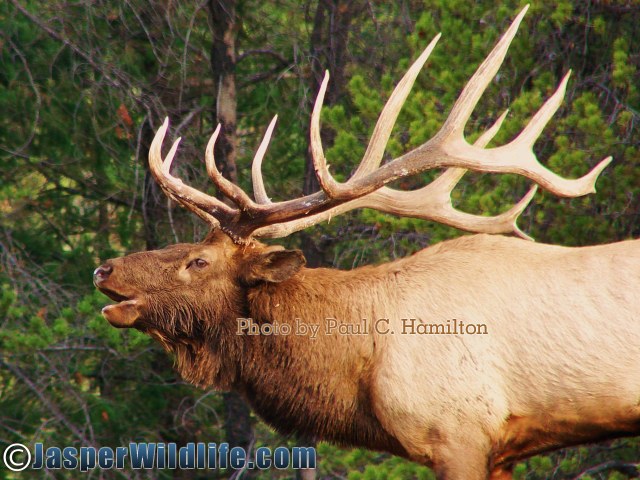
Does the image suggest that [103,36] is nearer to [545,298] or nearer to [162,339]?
[162,339]

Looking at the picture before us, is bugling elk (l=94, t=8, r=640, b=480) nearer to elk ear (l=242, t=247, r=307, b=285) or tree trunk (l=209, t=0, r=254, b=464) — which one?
elk ear (l=242, t=247, r=307, b=285)

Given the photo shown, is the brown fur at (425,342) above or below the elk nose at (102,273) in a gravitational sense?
below

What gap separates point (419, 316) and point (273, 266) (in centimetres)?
82

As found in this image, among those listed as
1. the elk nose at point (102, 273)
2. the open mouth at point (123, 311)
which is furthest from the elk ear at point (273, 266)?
the elk nose at point (102, 273)

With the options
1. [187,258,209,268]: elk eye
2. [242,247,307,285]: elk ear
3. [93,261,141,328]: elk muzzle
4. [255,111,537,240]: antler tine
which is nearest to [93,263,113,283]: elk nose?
[93,261,141,328]: elk muzzle

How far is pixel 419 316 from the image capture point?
4.93 m

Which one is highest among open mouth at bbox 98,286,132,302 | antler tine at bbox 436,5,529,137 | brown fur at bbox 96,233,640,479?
antler tine at bbox 436,5,529,137

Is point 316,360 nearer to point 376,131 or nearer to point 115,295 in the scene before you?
point 115,295

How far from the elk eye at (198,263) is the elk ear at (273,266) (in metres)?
0.22

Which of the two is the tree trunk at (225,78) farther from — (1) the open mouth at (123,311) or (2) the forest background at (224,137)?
(1) the open mouth at (123,311)

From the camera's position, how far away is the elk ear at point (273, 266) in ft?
17.0

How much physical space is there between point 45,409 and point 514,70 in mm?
6139

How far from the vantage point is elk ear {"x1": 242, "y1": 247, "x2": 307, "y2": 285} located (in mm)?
5172

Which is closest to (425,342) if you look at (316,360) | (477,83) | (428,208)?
(316,360)
